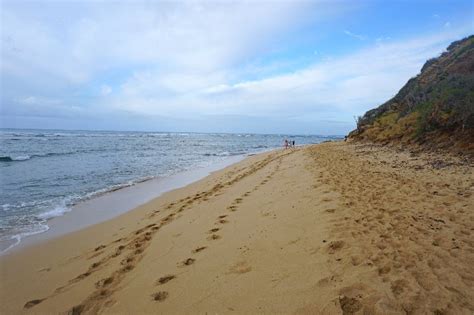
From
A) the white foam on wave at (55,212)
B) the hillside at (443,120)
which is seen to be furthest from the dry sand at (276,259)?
the hillside at (443,120)

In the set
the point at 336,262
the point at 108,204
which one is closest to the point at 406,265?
the point at 336,262

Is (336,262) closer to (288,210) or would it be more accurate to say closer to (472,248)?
(472,248)

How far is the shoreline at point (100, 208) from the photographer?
Answer: 21.0 feet

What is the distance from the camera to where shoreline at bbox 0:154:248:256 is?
6414 mm

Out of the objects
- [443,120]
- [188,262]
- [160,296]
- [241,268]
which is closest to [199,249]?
[188,262]

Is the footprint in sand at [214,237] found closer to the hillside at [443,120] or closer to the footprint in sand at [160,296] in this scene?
the footprint in sand at [160,296]

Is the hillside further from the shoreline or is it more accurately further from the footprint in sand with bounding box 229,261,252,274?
the shoreline

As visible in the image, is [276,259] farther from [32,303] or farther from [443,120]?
[443,120]

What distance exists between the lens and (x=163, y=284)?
3.73 metres

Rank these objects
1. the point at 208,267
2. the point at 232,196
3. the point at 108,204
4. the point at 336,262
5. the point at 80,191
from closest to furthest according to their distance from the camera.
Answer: the point at 336,262, the point at 208,267, the point at 232,196, the point at 108,204, the point at 80,191

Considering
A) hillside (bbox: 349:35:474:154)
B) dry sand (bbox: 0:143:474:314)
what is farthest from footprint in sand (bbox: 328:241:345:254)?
hillside (bbox: 349:35:474:154)

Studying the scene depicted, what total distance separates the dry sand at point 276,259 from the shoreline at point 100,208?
1.65 feet

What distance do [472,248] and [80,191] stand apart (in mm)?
11515

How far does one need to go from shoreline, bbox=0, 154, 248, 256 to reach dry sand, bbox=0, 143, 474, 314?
50cm
